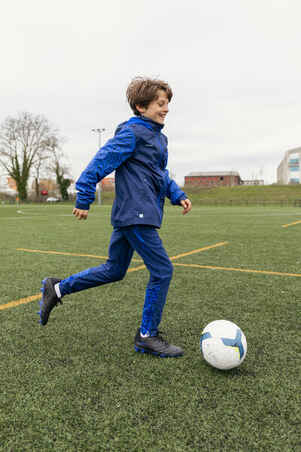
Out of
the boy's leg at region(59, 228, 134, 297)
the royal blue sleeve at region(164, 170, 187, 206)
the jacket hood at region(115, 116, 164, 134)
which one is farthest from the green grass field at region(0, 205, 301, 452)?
the jacket hood at region(115, 116, 164, 134)

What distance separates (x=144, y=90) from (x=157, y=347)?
1779 millimetres

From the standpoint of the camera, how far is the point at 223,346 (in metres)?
Answer: 2.23

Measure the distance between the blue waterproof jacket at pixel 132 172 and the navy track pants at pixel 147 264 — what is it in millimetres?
99

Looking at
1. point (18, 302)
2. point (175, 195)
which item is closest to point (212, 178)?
point (18, 302)

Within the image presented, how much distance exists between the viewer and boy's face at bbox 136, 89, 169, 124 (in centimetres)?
253

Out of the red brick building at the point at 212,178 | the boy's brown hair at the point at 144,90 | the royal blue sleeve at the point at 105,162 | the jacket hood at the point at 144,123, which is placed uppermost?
the red brick building at the point at 212,178

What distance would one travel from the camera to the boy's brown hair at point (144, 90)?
2.50 m

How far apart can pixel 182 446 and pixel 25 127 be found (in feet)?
184

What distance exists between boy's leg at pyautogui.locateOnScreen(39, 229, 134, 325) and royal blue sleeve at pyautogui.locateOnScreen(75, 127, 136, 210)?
0.39m

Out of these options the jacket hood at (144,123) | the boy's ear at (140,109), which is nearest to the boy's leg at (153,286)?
the jacket hood at (144,123)

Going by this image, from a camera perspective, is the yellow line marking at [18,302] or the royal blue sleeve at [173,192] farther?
the yellow line marking at [18,302]

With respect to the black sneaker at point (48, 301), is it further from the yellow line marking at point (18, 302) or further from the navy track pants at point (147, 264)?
the yellow line marking at point (18, 302)

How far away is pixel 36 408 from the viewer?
1848 mm

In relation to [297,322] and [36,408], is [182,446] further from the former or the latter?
[297,322]
